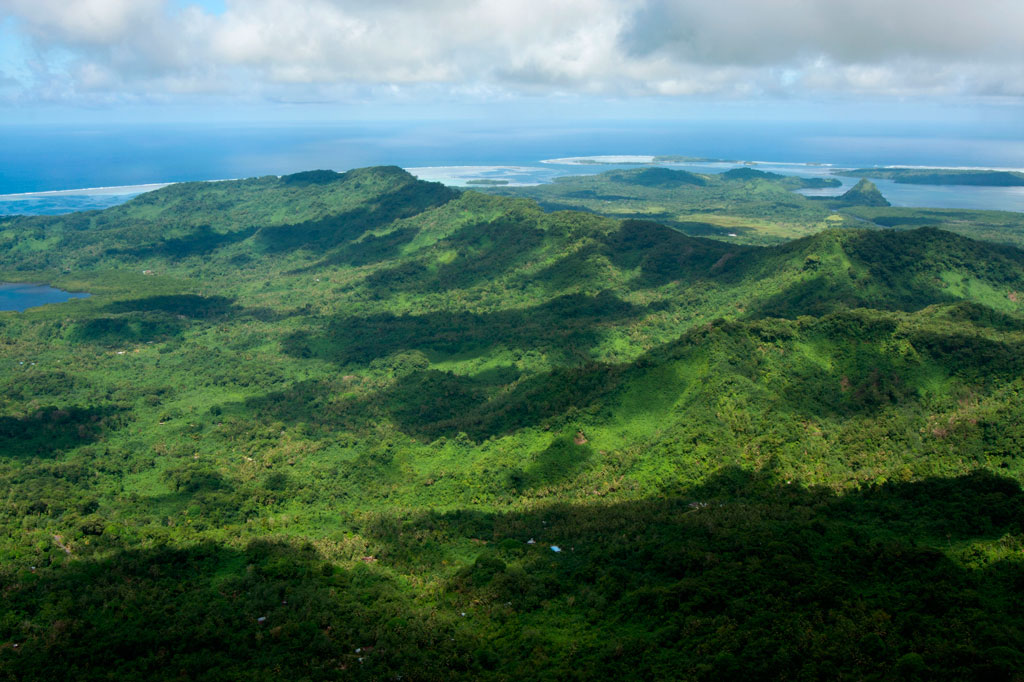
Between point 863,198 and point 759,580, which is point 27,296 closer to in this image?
point 759,580

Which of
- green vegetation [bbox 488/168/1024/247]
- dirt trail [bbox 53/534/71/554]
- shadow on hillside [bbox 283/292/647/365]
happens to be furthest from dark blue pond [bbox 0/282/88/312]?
green vegetation [bbox 488/168/1024/247]

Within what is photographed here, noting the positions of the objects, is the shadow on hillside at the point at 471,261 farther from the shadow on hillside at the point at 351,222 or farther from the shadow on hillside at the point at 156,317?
the shadow on hillside at the point at 351,222

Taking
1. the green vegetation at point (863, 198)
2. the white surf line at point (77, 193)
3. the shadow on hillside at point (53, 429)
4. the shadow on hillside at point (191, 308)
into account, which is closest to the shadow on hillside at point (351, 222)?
the shadow on hillside at point (191, 308)

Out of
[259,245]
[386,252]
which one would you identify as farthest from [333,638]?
[259,245]

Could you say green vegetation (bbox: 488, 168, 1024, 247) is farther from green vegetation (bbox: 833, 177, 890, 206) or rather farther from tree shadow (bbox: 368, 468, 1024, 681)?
tree shadow (bbox: 368, 468, 1024, 681)

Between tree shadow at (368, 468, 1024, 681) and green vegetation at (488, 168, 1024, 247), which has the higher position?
green vegetation at (488, 168, 1024, 247)

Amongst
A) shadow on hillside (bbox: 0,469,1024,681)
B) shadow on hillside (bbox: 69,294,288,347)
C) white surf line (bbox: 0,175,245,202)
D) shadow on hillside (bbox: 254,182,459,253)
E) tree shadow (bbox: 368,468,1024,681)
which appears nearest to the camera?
tree shadow (bbox: 368,468,1024,681)
